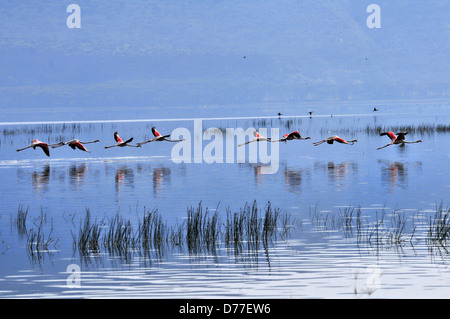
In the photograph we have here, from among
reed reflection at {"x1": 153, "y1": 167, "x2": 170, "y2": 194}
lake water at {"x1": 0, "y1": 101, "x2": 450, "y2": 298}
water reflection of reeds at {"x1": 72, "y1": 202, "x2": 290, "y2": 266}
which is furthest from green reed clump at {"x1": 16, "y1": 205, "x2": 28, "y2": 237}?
reed reflection at {"x1": 153, "y1": 167, "x2": 170, "y2": 194}

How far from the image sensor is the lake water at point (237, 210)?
15.2 metres

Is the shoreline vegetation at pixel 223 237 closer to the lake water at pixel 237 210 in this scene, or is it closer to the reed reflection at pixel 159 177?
the lake water at pixel 237 210

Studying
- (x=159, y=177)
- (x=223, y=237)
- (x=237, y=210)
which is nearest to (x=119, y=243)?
(x=223, y=237)

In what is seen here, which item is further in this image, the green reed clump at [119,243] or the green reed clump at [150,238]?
the green reed clump at [150,238]

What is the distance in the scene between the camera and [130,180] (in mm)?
33344

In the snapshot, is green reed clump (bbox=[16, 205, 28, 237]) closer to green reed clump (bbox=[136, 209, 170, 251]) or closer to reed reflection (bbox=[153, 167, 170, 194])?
green reed clump (bbox=[136, 209, 170, 251])

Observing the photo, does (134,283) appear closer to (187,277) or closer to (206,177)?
(187,277)

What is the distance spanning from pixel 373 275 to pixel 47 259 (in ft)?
20.3

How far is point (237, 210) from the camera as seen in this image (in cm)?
2497

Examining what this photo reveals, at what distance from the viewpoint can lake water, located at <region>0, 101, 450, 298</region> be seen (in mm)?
15195

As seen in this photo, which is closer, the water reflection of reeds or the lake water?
the lake water

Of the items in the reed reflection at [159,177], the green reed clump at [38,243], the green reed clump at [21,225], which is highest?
the reed reflection at [159,177]

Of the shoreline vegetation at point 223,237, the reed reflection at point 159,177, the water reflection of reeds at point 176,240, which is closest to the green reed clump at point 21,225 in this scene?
the shoreline vegetation at point 223,237
